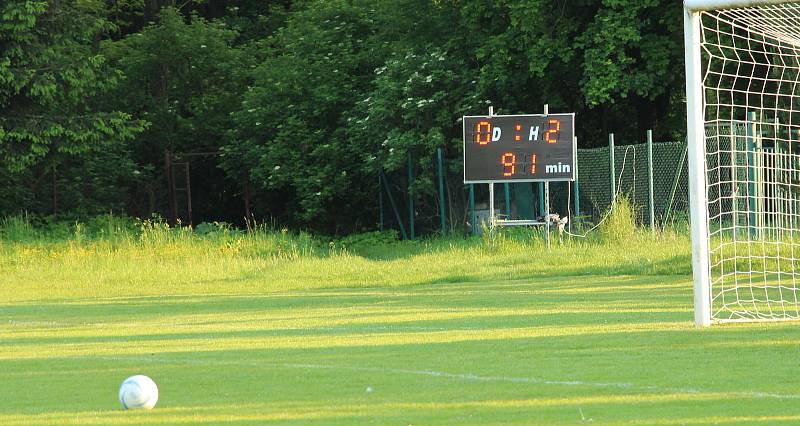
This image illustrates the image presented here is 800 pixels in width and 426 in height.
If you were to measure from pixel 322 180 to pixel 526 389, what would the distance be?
28.5 m

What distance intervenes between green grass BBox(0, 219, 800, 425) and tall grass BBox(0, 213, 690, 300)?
8 centimetres

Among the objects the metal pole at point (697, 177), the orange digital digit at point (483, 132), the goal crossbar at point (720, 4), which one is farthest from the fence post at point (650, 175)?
the goal crossbar at point (720, 4)

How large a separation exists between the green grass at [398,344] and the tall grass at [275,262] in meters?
0.08

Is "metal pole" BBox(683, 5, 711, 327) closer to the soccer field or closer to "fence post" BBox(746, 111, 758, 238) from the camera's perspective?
the soccer field

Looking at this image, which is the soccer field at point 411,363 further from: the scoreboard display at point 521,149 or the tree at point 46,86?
the tree at point 46,86

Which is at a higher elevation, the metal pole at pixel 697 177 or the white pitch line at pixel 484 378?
the metal pole at pixel 697 177

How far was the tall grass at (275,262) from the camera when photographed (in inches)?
853

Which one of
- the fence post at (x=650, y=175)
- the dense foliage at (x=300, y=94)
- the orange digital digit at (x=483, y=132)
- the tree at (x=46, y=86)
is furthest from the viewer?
the tree at (x=46, y=86)

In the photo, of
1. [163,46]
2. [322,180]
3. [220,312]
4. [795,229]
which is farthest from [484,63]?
[220,312]

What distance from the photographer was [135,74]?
39875 millimetres

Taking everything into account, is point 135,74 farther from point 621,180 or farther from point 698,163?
point 698,163

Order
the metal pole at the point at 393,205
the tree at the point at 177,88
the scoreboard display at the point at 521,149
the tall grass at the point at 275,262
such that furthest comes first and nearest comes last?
the tree at the point at 177,88 → the metal pole at the point at 393,205 → the scoreboard display at the point at 521,149 → the tall grass at the point at 275,262

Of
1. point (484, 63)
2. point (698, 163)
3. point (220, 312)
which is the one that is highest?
point (484, 63)

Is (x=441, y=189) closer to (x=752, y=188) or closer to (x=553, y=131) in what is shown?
(x=553, y=131)
